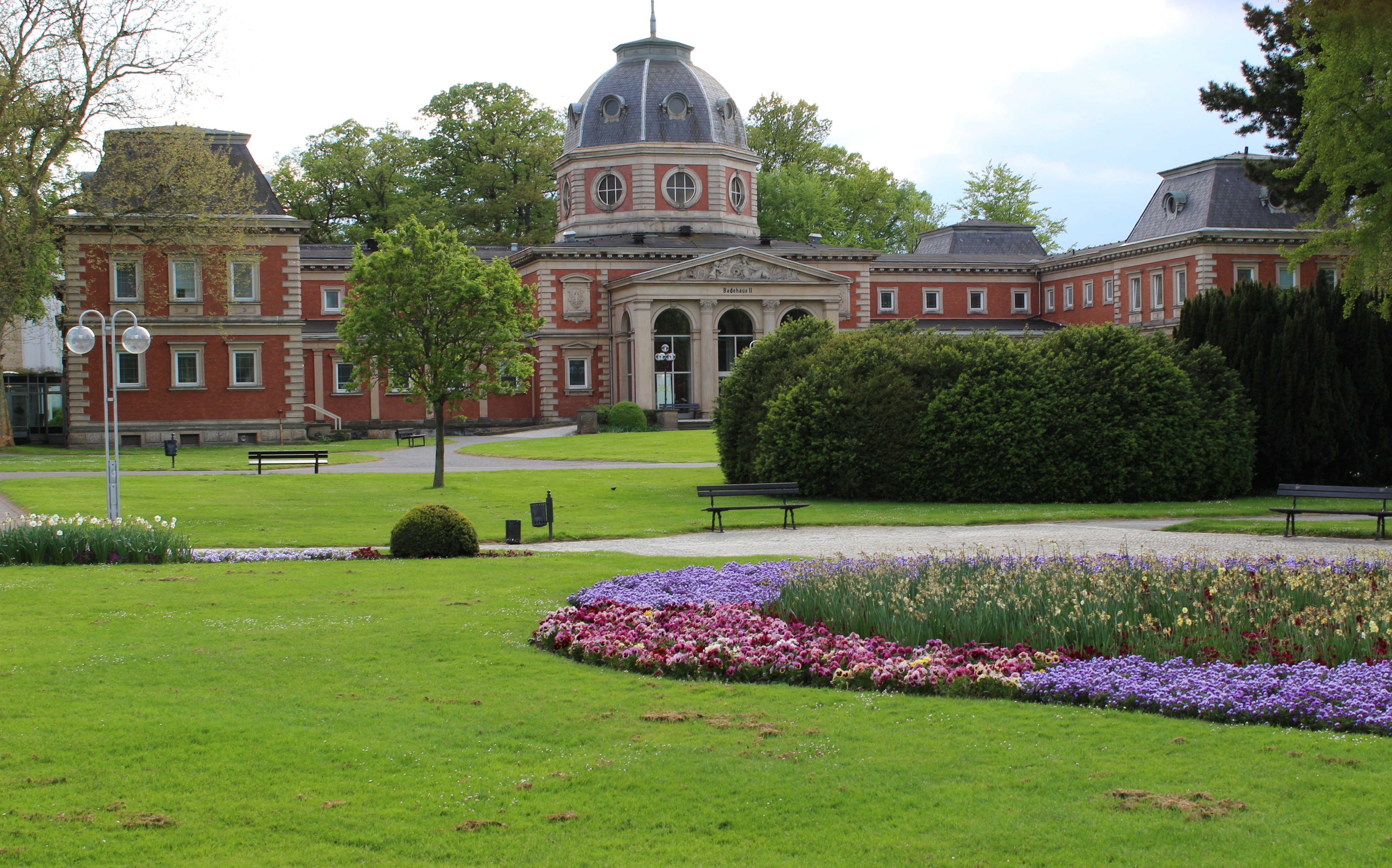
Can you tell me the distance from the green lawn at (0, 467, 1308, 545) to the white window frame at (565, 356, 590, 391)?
34.6 metres

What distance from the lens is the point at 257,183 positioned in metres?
56.0

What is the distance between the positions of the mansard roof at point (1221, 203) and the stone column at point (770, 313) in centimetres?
2227

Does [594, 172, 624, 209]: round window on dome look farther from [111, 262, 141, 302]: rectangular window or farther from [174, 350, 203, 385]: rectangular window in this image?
[111, 262, 141, 302]: rectangular window

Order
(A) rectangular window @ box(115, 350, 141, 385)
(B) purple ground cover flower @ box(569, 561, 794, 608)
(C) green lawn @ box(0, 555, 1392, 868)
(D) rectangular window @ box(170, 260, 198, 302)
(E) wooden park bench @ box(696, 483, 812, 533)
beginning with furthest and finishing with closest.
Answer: (D) rectangular window @ box(170, 260, 198, 302) → (A) rectangular window @ box(115, 350, 141, 385) → (E) wooden park bench @ box(696, 483, 812, 533) → (B) purple ground cover flower @ box(569, 561, 794, 608) → (C) green lawn @ box(0, 555, 1392, 868)

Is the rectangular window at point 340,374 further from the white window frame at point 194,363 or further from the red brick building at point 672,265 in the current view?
the white window frame at point 194,363

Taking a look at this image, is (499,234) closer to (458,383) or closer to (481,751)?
(458,383)

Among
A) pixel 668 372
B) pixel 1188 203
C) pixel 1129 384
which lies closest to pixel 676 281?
pixel 668 372

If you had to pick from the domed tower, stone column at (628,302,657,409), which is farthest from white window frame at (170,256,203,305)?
the domed tower

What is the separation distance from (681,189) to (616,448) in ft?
97.4

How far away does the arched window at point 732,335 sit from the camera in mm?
68188

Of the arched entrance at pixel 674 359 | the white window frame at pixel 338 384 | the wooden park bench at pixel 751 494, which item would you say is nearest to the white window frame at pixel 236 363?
the white window frame at pixel 338 384

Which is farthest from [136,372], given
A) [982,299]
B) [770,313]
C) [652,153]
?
[982,299]

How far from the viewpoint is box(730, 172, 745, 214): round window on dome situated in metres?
72.3

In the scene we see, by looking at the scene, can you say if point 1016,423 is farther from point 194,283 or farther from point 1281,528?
point 194,283
